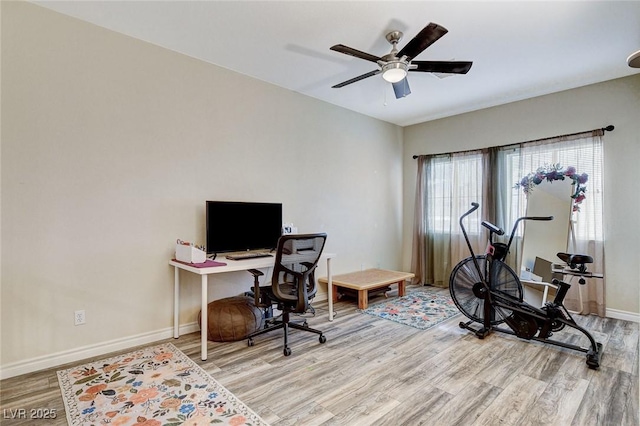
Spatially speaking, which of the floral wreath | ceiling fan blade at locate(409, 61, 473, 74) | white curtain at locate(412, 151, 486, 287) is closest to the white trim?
the floral wreath

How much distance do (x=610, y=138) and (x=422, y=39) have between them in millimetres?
3157

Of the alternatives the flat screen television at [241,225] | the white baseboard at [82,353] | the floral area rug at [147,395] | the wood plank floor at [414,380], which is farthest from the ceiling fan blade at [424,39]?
the white baseboard at [82,353]

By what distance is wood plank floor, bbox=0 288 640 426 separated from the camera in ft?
6.38

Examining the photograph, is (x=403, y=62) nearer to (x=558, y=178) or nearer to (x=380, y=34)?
(x=380, y=34)

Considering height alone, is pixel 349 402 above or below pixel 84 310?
below

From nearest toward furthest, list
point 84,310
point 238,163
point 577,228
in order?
point 84,310, point 238,163, point 577,228

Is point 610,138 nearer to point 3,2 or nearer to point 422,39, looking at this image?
point 422,39

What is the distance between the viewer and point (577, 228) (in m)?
3.99

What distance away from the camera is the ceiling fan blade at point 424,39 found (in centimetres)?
217

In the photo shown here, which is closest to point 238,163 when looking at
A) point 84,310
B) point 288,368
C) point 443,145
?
point 84,310

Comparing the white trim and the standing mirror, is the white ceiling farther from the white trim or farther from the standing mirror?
the white trim

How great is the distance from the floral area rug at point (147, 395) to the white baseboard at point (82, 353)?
0.55ft

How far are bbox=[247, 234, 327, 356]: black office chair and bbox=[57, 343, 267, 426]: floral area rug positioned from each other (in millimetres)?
721

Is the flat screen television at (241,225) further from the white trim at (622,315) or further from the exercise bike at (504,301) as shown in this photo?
the white trim at (622,315)
